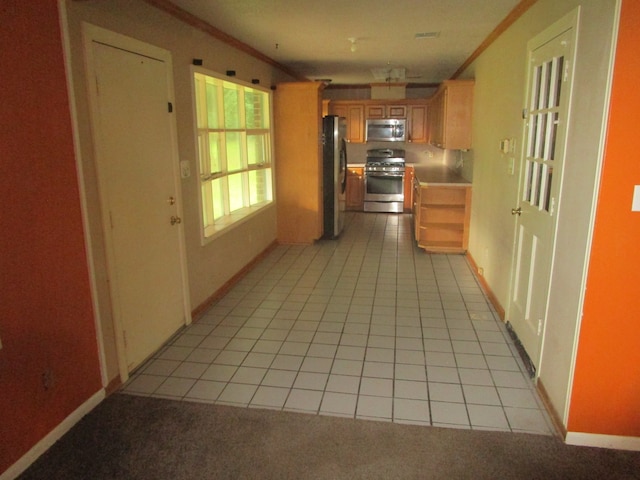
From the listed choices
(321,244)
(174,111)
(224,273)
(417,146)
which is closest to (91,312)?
(174,111)

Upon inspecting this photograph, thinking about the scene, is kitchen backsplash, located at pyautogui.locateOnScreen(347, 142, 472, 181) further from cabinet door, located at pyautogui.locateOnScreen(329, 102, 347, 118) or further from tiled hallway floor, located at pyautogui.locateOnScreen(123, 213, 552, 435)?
tiled hallway floor, located at pyautogui.locateOnScreen(123, 213, 552, 435)

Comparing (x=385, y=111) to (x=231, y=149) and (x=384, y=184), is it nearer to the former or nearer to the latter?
(x=384, y=184)

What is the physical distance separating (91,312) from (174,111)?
5.18 ft

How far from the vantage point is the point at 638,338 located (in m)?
2.05

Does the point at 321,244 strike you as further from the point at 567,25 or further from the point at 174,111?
the point at 567,25

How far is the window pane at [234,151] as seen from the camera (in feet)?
15.5

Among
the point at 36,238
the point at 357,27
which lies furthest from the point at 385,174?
the point at 36,238

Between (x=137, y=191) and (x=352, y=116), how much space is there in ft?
20.2

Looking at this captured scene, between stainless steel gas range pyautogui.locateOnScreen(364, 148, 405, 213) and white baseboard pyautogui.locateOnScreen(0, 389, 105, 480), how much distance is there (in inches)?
248

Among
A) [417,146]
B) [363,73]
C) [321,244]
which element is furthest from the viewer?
[417,146]

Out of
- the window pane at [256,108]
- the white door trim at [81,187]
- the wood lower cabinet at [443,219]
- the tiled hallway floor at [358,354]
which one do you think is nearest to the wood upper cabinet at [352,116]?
the window pane at [256,108]

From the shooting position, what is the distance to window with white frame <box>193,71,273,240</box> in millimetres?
4098

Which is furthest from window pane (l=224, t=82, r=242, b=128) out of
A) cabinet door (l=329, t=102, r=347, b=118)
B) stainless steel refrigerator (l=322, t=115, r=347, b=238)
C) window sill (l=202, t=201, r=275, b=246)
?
cabinet door (l=329, t=102, r=347, b=118)

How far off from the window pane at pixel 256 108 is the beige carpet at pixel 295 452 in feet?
11.5
